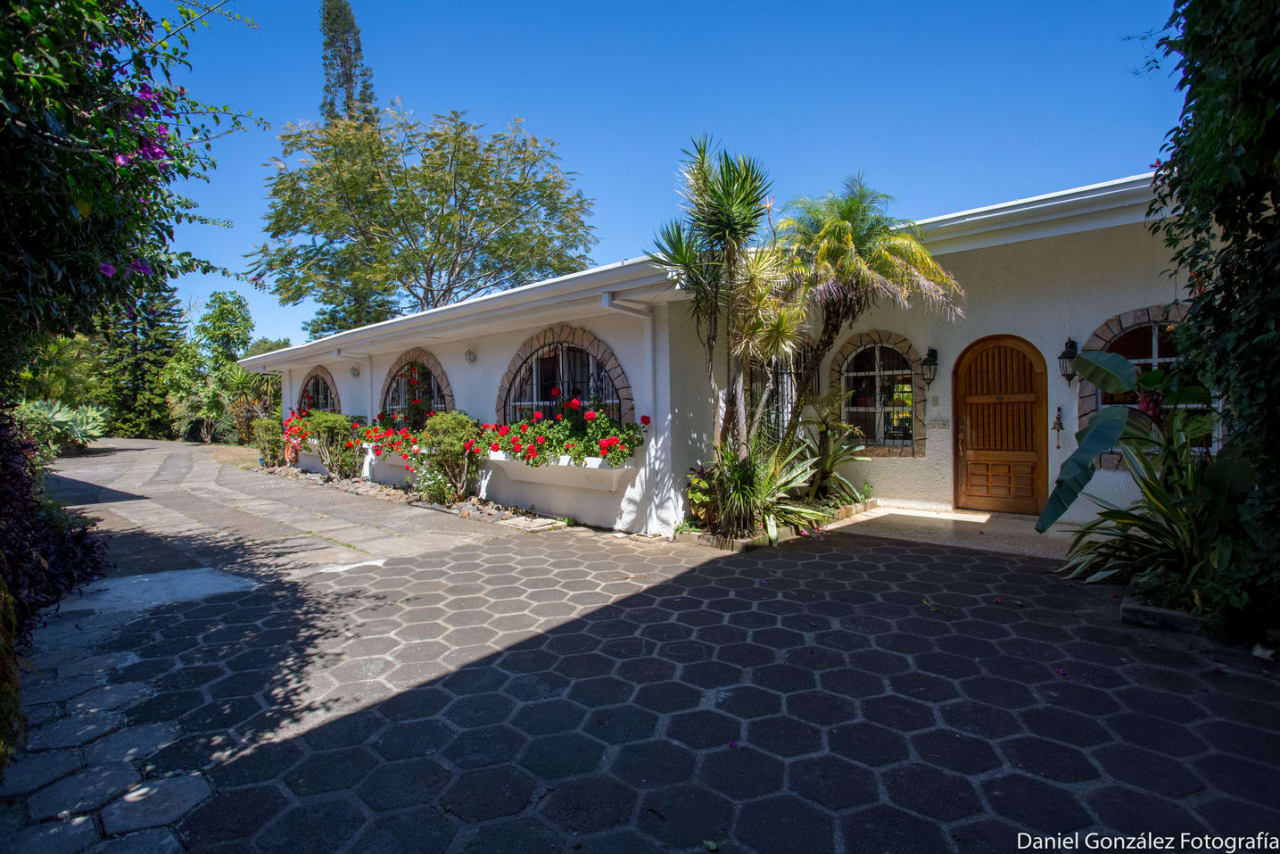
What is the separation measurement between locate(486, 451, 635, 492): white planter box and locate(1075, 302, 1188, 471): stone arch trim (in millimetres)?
5277

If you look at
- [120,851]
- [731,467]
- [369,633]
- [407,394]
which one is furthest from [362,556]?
[407,394]

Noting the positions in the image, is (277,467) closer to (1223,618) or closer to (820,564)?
(820,564)

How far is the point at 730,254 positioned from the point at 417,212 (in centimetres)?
1678

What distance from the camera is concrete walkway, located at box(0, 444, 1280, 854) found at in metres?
2.29

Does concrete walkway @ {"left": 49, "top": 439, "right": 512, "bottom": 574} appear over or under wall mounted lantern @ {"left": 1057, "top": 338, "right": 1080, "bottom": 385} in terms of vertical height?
under

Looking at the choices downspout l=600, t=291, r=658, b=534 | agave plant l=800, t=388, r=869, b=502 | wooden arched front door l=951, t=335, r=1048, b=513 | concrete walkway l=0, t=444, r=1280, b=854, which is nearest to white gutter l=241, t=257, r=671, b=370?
downspout l=600, t=291, r=658, b=534

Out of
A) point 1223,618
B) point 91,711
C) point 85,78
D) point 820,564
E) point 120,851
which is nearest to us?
point 120,851

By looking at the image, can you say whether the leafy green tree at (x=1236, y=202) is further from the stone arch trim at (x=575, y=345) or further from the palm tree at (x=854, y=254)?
the stone arch trim at (x=575, y=345)

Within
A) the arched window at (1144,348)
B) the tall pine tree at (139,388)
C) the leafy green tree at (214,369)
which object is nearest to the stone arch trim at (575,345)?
the arched window at (1144,348)

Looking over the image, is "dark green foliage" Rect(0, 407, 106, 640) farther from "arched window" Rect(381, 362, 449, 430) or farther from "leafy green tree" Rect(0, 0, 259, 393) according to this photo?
"arched window" Rect(381, 362, 449, 430)

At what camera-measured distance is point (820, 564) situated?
5930 mm

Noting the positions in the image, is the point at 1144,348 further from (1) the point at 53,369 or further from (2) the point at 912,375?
(1) the point at 53,369

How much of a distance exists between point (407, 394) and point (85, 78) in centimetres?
940

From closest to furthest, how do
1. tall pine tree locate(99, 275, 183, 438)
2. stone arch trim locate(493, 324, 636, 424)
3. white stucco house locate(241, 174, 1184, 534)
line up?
white stucco house locate(241, 174, 1184, 534)
stone arch trim locate(493, 324, 636, 424)
tall pine tree locate(99, 275, 183, 438)
